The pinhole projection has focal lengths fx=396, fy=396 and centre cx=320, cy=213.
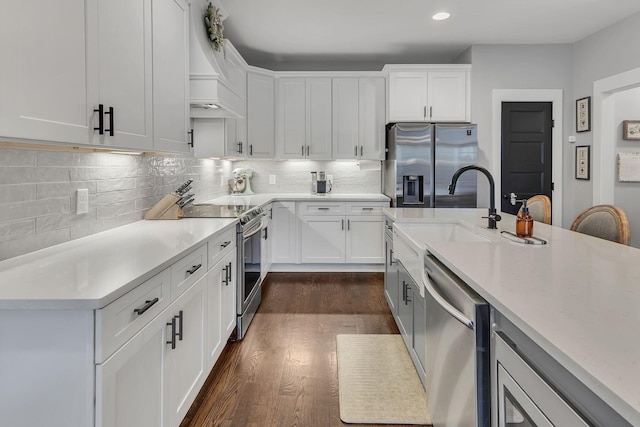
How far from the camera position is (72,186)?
1.87 meters

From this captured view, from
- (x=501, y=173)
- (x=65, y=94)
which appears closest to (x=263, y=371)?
(x=65, y=94)

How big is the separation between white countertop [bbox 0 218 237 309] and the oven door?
71 cm

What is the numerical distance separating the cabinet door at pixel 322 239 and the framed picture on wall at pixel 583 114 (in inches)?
114

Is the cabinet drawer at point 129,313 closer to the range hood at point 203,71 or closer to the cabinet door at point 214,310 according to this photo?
the cabinet door at point 214,310

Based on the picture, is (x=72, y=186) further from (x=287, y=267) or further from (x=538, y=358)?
(x=287, y=267)

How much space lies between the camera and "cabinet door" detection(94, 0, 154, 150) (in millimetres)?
1650

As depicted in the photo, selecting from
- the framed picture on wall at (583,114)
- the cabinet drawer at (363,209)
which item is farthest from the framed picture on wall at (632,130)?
the cabinet drawer at (363,209)

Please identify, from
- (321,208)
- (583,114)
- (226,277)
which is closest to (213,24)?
(226,277)

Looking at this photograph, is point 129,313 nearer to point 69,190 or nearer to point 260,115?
point 69,190

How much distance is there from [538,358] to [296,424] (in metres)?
1.43

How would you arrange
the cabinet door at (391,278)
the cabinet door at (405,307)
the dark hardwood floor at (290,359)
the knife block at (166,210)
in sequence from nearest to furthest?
the dark hardwood floor at (290,359), the cabinet door at (405,307), the knife block at (166,210), the cabinet door at (391,278)

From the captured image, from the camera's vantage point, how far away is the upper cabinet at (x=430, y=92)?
4.63 m

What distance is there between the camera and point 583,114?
446 cm

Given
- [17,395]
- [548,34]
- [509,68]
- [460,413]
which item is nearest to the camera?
[17,395]
